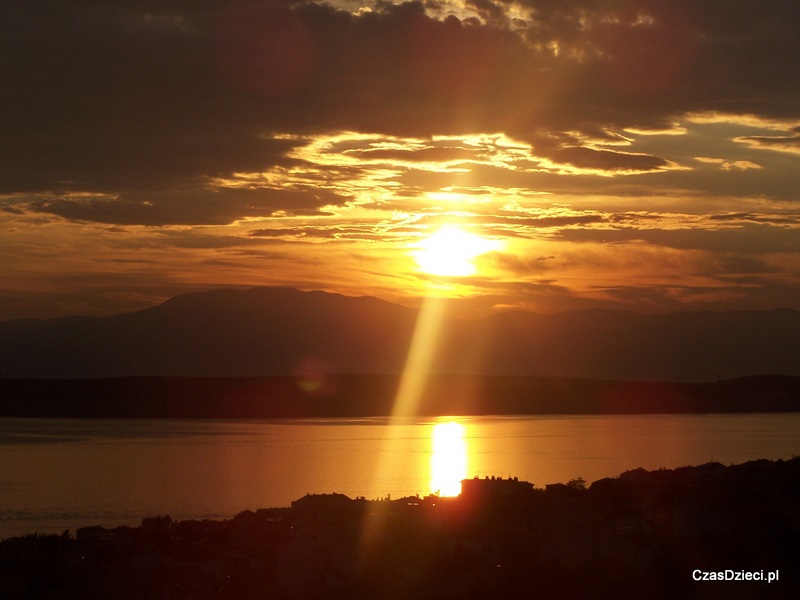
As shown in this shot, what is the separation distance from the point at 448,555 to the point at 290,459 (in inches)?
1721

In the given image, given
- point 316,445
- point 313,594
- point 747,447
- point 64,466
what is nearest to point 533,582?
point 313,594

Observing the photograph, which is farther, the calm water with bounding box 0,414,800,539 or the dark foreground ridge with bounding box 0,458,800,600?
the calm water with bounding box 0,414,800,539

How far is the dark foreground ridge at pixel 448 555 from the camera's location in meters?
16.1

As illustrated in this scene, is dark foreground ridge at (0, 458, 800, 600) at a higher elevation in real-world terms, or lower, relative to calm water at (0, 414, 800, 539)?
higher

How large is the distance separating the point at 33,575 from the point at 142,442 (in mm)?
62171

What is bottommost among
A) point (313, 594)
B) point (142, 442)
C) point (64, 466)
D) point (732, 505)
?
point (142, 442)

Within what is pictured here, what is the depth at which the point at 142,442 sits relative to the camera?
77125 mm

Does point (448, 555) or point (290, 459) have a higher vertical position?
point (448, 555)

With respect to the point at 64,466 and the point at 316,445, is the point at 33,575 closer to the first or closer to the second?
the point at 64,466

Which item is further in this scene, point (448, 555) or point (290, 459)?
point (290, 459)

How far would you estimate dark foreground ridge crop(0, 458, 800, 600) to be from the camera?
52.7 feet

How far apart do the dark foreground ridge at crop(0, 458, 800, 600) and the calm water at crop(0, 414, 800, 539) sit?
1376 centimetres

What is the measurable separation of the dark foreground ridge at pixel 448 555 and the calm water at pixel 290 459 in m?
13.8

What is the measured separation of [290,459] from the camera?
202 feet
